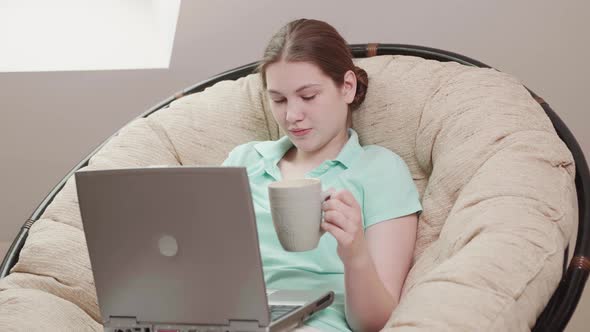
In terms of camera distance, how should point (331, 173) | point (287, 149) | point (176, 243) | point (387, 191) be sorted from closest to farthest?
point (176, 243), point (387, 191), point (331, 173), point (287, 149)

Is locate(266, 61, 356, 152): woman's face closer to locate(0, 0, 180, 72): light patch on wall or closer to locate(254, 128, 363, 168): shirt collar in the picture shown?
locate(254, 128, 363, 168): shirt collar

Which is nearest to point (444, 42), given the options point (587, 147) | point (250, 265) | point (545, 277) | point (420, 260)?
point (587, 147)

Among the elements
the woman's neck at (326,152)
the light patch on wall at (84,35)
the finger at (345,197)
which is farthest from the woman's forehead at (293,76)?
the light patch on wall at (84,35)

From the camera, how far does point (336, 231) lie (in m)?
1.39

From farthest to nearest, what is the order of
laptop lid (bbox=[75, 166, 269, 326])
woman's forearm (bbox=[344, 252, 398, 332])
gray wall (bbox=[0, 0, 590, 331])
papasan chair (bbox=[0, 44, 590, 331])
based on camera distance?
gray wall (bbox=[0, 0, 590, 331]), woman's forearm (bbox=[344, 252, 398, 332]), papasan chair (bbox=[0, 44, 590, 331]), laptop lid (bbox=[75, 166, 269, 326])

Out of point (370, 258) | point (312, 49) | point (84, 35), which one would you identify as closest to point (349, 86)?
point (312, 49)

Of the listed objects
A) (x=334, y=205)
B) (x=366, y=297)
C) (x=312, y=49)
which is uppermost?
(x=312, y=49)

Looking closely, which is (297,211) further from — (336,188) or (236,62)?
(236,62)

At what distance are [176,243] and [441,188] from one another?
0.66 meters

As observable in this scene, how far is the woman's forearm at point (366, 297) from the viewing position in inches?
58.3

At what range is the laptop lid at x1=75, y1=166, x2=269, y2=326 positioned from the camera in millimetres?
1237

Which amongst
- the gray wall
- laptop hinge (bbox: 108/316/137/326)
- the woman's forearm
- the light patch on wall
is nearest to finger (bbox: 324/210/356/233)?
the woman's forearm

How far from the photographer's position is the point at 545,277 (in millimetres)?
1380

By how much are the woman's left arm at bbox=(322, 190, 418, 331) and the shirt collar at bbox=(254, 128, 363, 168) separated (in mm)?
196
